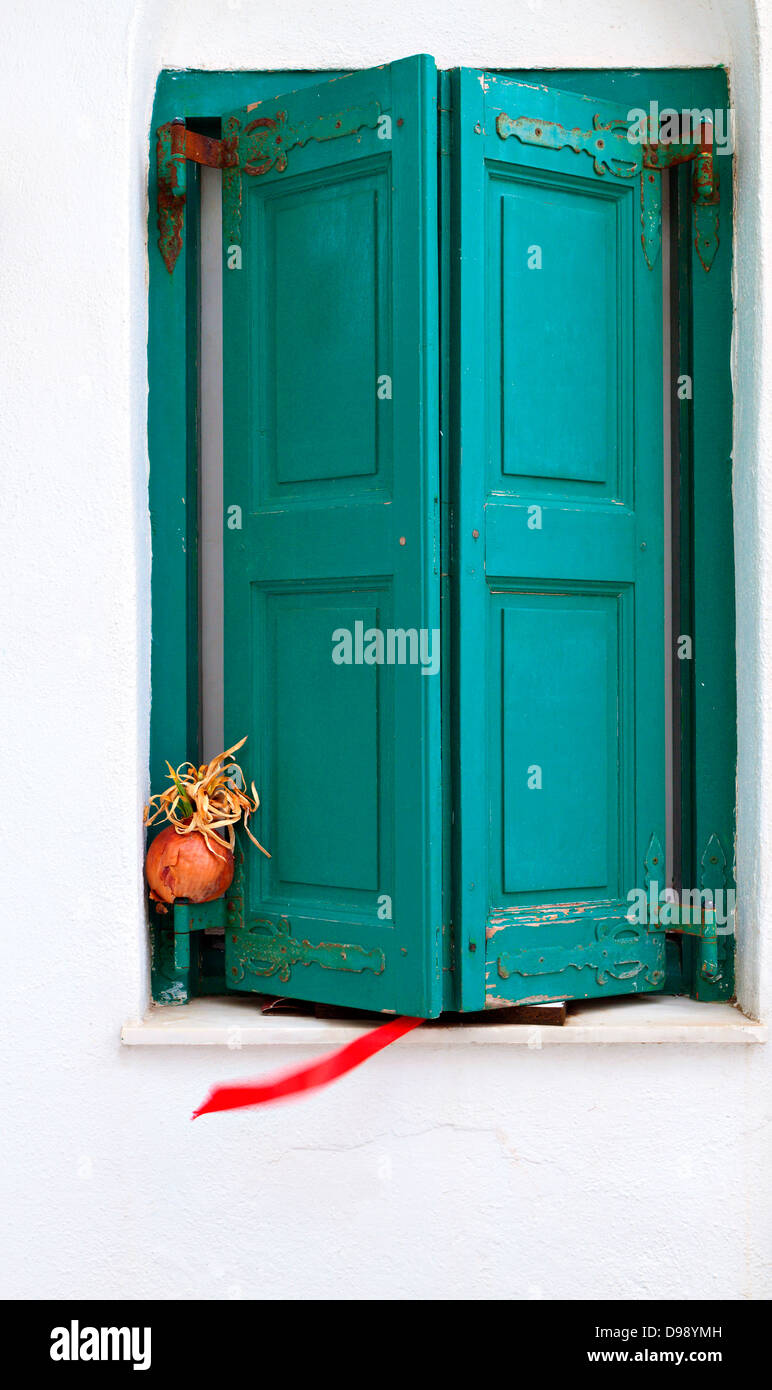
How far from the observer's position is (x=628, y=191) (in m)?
2.59

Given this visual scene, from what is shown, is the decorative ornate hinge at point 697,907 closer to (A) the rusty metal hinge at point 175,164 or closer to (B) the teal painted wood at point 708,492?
(B) the teal painted wood at point 708,492

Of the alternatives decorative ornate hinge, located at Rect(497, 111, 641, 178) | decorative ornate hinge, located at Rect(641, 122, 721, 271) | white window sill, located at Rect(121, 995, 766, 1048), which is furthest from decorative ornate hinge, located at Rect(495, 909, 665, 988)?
decorative ornate hinge, located at Rect(497, 111, 641, 178)

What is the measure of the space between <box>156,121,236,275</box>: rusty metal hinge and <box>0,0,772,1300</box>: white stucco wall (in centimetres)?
11

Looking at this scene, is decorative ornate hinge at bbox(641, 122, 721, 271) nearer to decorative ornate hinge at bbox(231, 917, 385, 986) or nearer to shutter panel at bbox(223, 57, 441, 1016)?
shutter panel at bbox(223, 57, 441, 1016)

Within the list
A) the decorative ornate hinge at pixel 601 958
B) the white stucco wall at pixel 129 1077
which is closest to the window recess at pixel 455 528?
the decorative ornate hinge at pixel 601 958

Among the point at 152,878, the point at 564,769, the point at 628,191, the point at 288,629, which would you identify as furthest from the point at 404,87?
the point at 152,878

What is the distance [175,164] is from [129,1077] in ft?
6.82

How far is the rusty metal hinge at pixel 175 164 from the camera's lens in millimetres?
2545

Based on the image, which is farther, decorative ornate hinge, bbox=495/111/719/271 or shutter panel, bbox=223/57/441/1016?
decorative ornate hinge, bbox=495/111/719/271

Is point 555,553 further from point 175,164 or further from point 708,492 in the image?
point 175,164

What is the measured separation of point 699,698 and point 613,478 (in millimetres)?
560

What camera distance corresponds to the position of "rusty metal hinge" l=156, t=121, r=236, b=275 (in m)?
2.54

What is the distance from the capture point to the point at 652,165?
259 centimetres

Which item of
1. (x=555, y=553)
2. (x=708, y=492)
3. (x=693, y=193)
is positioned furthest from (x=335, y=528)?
(x=693, y=193)
